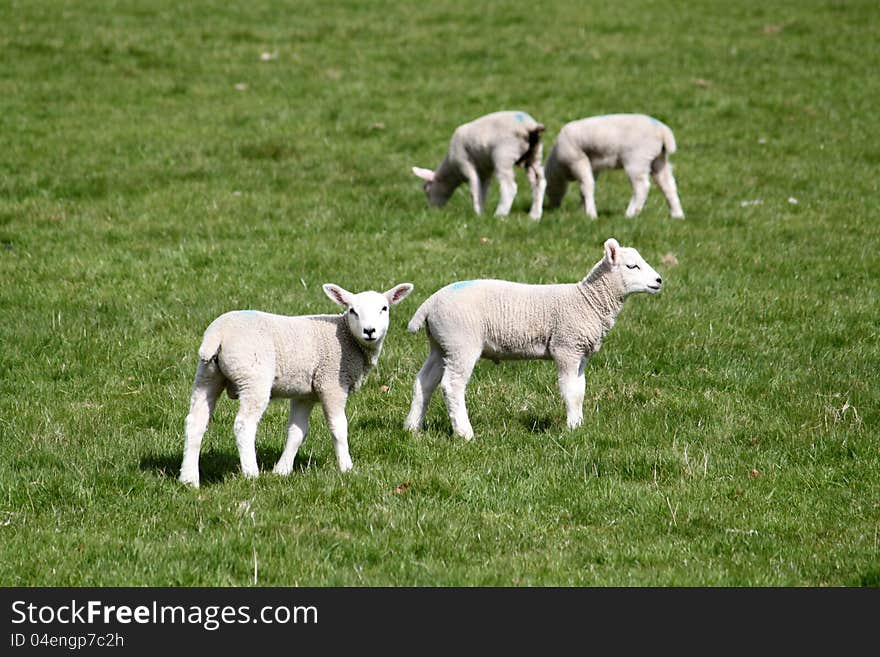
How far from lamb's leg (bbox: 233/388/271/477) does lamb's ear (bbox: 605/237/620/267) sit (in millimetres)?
2902

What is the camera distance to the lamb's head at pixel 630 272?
941 cm

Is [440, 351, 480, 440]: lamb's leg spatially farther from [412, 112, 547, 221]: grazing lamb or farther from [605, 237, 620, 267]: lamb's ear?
[412, 112, 547, 221]: grazing lamb

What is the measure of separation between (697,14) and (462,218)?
1314 cm

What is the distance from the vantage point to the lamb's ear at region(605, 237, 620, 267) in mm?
9406

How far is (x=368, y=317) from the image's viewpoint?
319 inches

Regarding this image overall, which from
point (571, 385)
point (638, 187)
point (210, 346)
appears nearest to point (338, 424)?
point (210, 346)

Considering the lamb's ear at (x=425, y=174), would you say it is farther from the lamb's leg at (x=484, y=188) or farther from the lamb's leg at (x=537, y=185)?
the lamb's leg at (x=537, y=185)

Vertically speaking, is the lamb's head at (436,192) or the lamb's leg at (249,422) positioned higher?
the lamb's leg at (249,422)

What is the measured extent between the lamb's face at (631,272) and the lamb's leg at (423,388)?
4.90ft

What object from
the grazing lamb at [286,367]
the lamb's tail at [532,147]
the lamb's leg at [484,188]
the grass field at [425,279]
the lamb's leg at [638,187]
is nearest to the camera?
the grass field at [425,279]

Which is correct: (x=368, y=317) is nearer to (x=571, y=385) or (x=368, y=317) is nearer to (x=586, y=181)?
(x=571, y=385)

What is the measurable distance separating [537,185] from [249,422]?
8655 millimetres

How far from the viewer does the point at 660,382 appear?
418 inches

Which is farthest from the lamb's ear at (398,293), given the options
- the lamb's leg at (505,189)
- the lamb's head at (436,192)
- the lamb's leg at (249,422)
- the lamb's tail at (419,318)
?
the lamb's head at (436,192)
